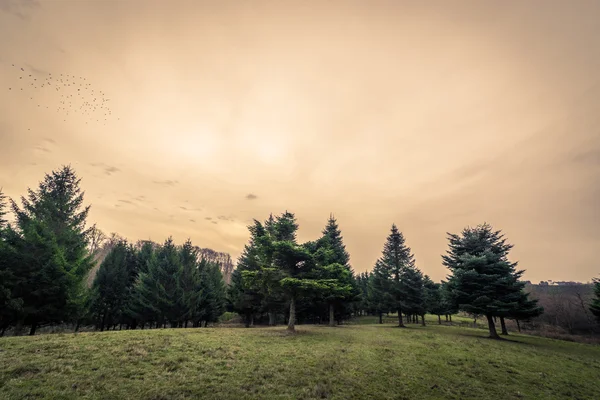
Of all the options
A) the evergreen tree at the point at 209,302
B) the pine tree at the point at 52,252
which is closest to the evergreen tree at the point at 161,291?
the evergreen tree at the point at 209,302

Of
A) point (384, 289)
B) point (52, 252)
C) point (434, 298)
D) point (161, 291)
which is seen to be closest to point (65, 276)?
point (52, 252)

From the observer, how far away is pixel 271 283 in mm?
25219

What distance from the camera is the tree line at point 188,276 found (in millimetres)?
22000

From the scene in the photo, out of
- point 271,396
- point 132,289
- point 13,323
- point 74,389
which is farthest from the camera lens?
point 132,289

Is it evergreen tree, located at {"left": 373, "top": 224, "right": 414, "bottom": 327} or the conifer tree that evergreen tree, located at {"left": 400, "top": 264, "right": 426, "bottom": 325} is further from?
the conifer tree

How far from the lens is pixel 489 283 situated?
28.7 m

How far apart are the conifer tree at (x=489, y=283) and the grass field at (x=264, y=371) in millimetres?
8942

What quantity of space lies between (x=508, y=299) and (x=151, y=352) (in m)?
36.7

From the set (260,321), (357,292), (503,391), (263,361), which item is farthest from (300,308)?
(503,391)

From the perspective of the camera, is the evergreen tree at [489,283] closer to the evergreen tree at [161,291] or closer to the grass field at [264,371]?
the grass field at [264,371]

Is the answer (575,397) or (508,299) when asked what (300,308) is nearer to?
(508,299)

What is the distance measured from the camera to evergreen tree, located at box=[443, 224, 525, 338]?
28.0 m

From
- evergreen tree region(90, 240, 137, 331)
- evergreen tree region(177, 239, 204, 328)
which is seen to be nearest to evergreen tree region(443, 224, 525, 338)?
evergreen tree region(177, 239, 204, 328)

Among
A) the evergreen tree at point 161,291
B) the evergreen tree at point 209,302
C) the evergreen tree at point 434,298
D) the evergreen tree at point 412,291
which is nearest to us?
the evergreen tree at point 161,291
